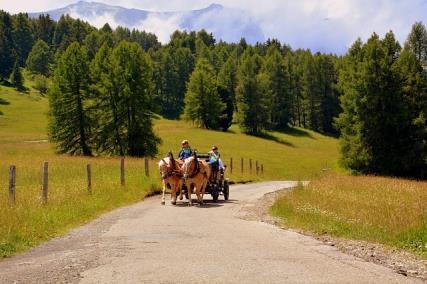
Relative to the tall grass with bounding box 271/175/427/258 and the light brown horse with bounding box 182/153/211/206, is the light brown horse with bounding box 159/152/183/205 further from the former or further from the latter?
the tall grass with bounding box 271/175/427/258

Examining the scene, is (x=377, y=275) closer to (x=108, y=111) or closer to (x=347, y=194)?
(x=347, y=194)

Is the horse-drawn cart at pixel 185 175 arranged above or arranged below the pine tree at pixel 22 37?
below

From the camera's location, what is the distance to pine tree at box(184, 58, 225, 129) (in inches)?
3871

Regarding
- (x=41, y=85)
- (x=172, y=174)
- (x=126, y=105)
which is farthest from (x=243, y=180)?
(x=41, y=85)

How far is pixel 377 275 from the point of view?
786 cm

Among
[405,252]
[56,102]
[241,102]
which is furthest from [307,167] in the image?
[405,252]

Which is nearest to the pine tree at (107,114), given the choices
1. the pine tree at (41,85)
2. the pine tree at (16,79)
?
the pine tree at (16,79)

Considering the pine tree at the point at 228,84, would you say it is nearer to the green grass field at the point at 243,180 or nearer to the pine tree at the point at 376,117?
the pine tree at the point at 376,117

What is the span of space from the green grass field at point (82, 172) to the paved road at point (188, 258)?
126 centimetres

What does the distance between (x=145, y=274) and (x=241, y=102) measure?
318 ft

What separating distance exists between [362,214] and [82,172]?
22.1m

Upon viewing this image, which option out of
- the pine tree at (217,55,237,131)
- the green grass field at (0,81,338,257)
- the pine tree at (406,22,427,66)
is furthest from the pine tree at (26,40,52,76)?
the pine tree at (406,22,427,66)

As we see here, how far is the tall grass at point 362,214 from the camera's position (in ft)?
39.0

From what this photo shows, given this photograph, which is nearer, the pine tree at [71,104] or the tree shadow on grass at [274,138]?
the pine tree at [71,104]
